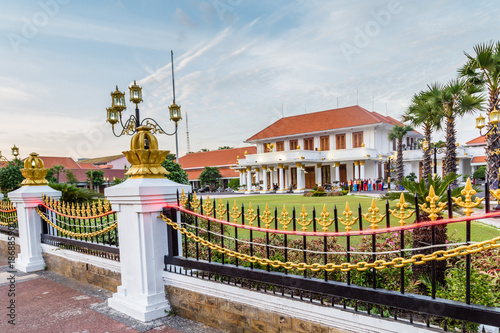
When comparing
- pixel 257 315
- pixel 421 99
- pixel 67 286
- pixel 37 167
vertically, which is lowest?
pixel 67 286

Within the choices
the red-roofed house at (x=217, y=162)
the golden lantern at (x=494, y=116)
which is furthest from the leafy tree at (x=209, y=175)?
the golden lantern at (x=494, y=116)

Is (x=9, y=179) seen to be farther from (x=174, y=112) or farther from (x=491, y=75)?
(x=491, y=75)

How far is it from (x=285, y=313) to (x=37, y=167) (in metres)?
6.41

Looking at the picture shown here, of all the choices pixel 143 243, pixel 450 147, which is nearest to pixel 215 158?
pixel 450 147

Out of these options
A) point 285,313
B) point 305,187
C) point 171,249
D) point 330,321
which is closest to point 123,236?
point 171,249

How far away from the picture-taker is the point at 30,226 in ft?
22.2

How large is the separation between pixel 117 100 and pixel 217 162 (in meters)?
38.9

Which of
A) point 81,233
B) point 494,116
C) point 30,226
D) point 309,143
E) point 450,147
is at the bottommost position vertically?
point 30,226

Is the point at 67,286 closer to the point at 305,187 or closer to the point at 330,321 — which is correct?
the point at 330,321

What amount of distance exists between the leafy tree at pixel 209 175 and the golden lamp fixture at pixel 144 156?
37.3 meters

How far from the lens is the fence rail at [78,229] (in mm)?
5062

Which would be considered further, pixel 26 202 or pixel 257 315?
pixel 26 202

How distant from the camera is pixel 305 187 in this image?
34094mm

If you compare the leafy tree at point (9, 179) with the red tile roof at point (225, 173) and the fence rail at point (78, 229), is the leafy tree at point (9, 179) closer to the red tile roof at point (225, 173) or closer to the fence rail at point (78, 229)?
the fence rail at point (78, 229)
